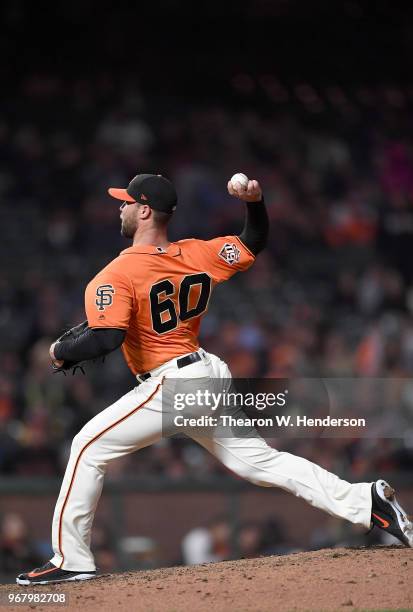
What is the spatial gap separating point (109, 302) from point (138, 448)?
60 centimetres

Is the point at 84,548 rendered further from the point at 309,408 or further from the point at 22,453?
the point at 22,453

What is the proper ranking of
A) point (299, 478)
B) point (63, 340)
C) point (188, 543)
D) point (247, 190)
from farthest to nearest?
point (188, 543)
point (247, 190)
point (299, 478)
point (63, 340)

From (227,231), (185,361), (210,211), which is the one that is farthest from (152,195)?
(210,211)

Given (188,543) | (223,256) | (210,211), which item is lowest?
(188,543)

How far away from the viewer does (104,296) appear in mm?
3797

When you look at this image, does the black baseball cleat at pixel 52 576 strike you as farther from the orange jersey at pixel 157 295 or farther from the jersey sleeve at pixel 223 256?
the jersey sleeve at pixel 223 256

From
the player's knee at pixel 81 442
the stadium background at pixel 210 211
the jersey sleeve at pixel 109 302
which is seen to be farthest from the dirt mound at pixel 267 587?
the stadium background at pixel 210 211

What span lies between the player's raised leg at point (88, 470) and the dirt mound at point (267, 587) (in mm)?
85

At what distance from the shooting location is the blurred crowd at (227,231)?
7.80 m

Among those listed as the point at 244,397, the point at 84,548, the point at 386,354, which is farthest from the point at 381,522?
the point at 386,354

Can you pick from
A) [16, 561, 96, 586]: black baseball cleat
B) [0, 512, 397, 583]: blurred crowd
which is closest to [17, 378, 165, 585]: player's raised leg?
[16, 561, 96, 586]: black baseball cleat

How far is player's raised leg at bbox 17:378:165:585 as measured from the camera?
3.87 m

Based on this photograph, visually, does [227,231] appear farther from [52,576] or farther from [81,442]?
[52,576]

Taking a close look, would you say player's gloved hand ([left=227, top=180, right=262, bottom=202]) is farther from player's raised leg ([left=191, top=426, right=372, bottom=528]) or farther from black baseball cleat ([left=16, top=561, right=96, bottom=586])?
black baseball cleat ([left=16, top=561, right=96, bottom=586])
